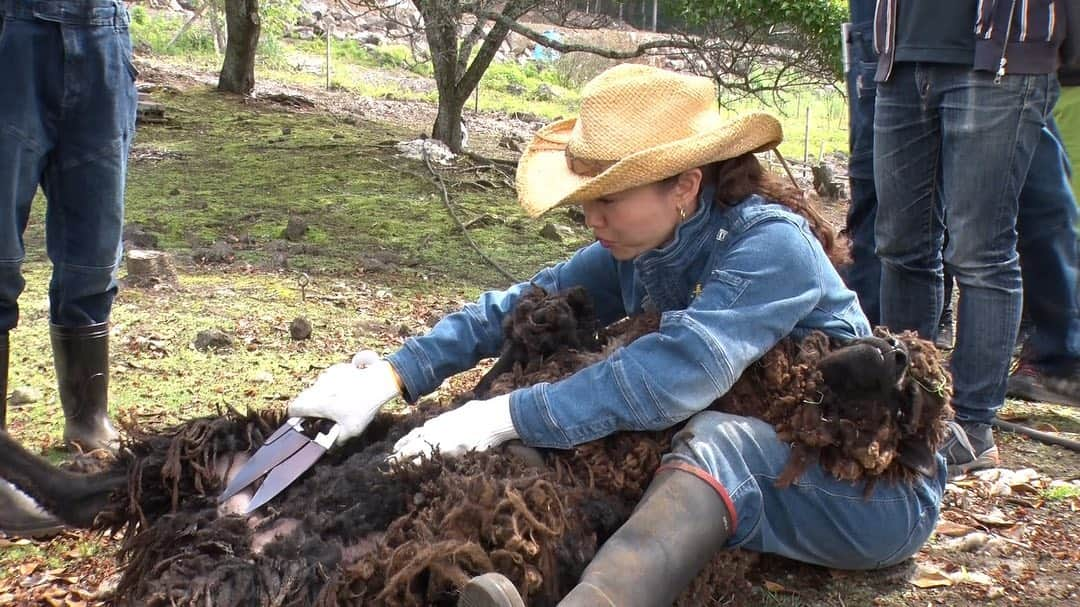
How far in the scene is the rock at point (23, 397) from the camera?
3.38 meters

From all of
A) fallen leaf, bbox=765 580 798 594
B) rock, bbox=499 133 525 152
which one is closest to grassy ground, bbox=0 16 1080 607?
fallen leaf, bbox=765 580 798 594

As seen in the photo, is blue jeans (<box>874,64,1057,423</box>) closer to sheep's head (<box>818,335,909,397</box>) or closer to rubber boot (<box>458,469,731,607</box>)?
sheep's head (<box>818,335,909,397</box>)

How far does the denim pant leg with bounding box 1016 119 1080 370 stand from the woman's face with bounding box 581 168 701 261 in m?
1.60

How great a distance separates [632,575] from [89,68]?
2242 mm

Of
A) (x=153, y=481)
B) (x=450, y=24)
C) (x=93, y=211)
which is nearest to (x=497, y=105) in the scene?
(x=450, y=24)

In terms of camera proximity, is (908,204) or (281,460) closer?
(281,460)

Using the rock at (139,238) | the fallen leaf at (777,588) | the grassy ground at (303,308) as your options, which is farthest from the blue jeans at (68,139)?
the rock at (139,238)

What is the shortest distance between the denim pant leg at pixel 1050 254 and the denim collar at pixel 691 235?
5.05ft

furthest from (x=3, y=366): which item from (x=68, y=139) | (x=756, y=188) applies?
(x=756, y=188)

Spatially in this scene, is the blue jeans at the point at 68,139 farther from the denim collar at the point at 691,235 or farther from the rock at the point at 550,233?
the rock at the point at 550,233

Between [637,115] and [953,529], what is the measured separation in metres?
1.47

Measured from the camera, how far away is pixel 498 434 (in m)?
2.08

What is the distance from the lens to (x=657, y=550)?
70.1 inches

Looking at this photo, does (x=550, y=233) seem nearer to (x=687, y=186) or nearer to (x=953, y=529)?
(x=953, y=529)
